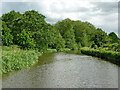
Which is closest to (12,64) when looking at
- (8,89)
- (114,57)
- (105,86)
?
(8,89)

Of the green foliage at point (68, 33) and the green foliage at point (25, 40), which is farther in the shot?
the green foliage at point (68, 33)

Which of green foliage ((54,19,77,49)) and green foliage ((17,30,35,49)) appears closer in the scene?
green foliage ((17,30,35,49))

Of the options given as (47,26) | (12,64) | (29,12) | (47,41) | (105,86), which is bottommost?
(105,86)

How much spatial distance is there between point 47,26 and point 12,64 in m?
19.4

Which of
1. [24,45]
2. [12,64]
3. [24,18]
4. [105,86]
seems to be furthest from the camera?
[24,18]

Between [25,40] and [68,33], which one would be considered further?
[68,33]

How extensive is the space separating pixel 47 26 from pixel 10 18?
1505 cm

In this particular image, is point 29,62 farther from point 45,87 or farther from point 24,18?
point 24,18

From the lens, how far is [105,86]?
930cm

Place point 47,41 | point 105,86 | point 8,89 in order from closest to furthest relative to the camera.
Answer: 1. point 8,89
2. point 105,86
3. point 47,41

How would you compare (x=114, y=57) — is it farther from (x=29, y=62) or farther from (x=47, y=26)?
(x=47, y=26)

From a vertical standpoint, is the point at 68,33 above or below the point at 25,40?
above

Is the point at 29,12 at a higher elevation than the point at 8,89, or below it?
higher

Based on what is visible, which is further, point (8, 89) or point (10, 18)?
point (10, 18)
